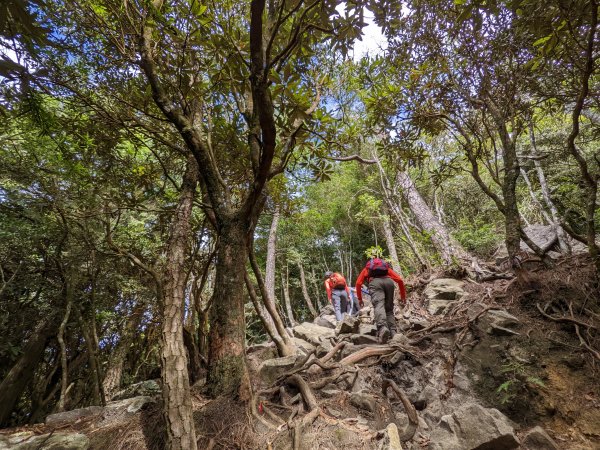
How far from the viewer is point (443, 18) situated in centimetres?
514

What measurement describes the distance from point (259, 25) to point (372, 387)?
4.53 metres

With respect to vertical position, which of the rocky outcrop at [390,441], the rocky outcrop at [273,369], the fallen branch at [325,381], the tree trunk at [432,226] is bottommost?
the rocky outcrop at [390,441]

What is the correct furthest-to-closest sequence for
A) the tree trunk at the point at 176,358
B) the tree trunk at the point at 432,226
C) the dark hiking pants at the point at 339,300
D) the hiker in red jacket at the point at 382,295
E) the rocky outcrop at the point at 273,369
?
the dark hiking pants at the point at 339,300
the tree trunk at the point at 432,226
the hiker in red jacket at the point at 382,295
the rocky outcrop at the point at 273,369
the tree trunk at the point at 176,358

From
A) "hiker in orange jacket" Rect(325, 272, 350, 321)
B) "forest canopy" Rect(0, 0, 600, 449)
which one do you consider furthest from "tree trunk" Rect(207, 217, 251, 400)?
"hiker in orange jacket" Rect(325, 272, 350, 321)

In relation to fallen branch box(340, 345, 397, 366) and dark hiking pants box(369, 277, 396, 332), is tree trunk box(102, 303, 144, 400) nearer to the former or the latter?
fallen branch box(340, 345, 397, 366)

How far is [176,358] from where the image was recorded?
2.53 meters

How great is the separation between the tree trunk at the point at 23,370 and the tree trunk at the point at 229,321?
539cm

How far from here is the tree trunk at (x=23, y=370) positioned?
5430 millimetres

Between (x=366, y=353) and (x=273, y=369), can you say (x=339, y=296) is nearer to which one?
(x=366, y=353)

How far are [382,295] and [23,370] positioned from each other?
26.1ft

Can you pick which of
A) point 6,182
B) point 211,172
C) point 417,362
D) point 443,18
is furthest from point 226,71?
point 417,362

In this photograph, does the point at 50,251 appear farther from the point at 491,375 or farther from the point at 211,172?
the point at 491,375

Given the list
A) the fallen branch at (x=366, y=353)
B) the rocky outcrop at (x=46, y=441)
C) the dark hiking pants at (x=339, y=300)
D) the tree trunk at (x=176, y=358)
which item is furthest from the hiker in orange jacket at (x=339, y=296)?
the rocky outcrop at (x=46, y=441)

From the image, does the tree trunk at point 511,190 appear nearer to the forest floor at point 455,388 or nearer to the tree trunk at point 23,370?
the forest floor at point 455,388
